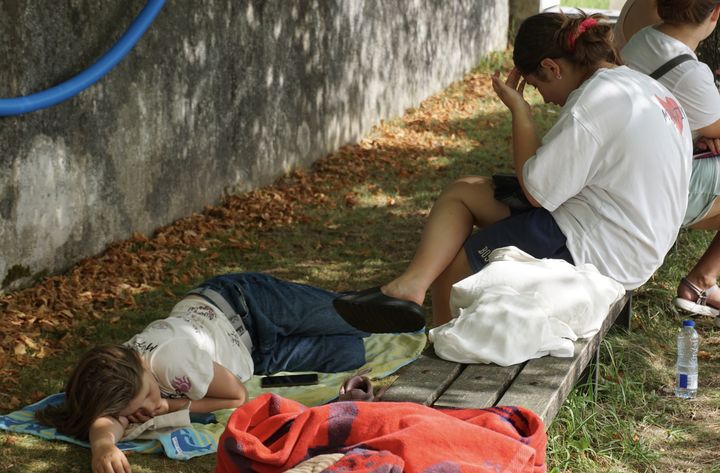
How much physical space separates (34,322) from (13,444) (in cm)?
132

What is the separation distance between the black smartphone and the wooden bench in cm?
110

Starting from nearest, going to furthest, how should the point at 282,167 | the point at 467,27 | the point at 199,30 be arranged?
1. the point at 199,30
2. the point at 282,167
3. the point at 467,27

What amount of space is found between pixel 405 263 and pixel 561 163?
2.58 m

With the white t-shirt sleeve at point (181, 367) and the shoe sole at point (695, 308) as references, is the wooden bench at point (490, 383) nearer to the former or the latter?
the white t-shirt sleeve at point (181, 367)

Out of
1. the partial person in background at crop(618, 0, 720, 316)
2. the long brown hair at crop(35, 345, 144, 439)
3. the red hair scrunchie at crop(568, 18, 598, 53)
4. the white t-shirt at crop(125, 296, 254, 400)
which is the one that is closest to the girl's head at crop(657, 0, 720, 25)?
the partial person in background at crop(618, 0, 720, 316)

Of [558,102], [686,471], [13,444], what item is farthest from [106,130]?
[686,471]

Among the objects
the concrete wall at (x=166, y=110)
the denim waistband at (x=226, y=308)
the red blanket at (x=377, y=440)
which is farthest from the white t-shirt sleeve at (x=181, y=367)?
the concrete wall at (x=166, y=110)

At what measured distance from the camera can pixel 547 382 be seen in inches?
130

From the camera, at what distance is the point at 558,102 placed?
4.16 m

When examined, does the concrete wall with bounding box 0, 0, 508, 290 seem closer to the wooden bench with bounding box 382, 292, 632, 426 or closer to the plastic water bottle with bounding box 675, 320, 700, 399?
the wooden bench with bounding box 382, 292, 632, 426

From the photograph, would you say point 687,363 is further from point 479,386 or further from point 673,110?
point 479,386

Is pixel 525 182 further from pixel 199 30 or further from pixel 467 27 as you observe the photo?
pixel 467 27

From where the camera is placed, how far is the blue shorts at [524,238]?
3.98 metres

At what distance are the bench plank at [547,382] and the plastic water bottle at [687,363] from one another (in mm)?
835
